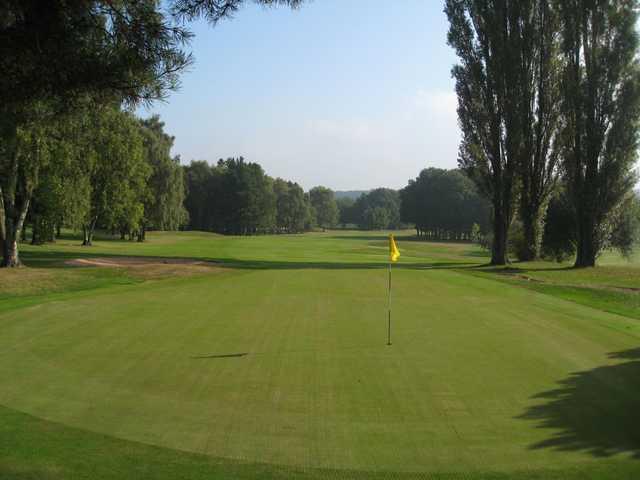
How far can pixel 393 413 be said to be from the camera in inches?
296

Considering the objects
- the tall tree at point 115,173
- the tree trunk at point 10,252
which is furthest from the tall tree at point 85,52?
the tall tree at point 115,173

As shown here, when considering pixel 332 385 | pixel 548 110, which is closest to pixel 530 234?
pixel 548 110

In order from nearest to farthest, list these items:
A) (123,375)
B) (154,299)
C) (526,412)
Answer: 1. (526,412)
2. (123,375)
3. (154,299)

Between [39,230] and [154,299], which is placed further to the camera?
[39,230]

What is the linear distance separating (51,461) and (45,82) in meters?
4.92

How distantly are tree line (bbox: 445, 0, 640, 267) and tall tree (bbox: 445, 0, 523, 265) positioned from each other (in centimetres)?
7

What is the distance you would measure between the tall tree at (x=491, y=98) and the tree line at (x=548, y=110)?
7cm

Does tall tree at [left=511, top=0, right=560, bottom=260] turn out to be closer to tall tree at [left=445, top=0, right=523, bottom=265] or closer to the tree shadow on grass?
tall tree at [left=445, top=0, right=523, bottom=265]

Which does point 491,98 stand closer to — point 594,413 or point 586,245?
point 586,245

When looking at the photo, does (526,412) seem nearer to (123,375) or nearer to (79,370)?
(123,375)

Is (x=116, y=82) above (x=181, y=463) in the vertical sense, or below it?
above

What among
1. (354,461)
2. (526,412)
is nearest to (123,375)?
(354,461)

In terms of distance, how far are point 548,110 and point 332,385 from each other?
34.1 metres

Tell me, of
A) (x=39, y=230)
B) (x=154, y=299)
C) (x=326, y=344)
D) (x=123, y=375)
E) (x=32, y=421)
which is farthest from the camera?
(x=39, y=230)
